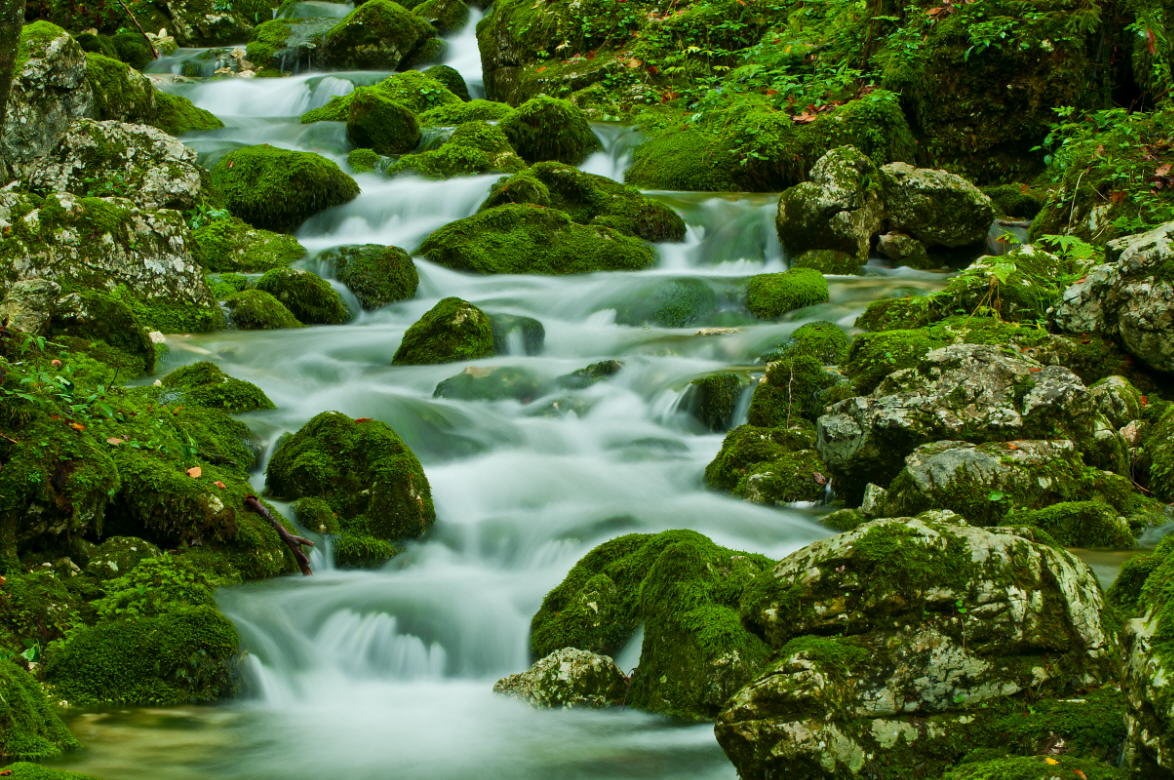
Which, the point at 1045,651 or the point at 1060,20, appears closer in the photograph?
the point at 1045,651

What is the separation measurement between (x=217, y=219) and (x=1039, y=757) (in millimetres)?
11452

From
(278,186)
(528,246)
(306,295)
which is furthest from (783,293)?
(278,186)

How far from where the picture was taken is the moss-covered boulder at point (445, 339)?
969 cm

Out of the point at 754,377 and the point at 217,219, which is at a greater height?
the point at 217,219

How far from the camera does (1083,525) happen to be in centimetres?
573

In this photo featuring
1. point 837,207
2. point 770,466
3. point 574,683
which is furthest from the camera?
point 837,207

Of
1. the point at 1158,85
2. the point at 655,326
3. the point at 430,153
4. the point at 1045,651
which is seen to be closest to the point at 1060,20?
the point at 1158,85

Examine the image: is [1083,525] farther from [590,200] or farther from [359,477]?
[590,200]

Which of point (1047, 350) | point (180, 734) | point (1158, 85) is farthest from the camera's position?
point (1158, 85)

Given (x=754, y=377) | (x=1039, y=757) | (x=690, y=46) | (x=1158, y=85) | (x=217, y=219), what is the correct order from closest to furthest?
(x=1039, y=757) → (x=754, y=377) → (x=217, y=219) → (x=1158, y=85) → (x=690, y=46)

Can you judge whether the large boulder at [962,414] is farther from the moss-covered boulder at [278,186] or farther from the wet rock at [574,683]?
the moss-covered boulder at [278,186]

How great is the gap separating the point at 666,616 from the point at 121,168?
10.0 metres

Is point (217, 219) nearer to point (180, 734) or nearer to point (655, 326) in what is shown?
point (655, 326)

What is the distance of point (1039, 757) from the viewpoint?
9.31 ft
